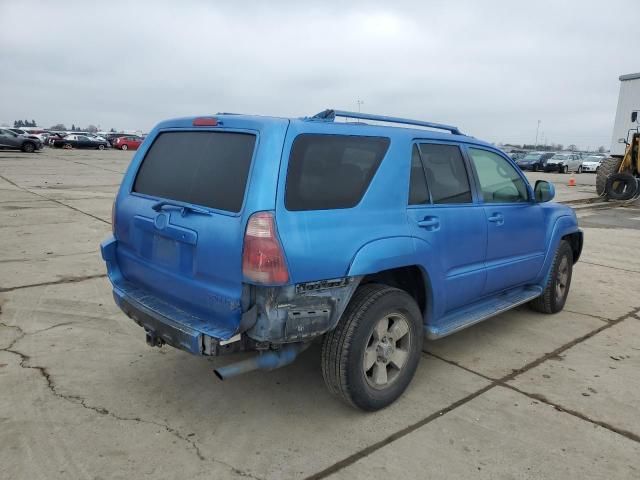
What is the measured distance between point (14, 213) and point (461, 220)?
372 inches

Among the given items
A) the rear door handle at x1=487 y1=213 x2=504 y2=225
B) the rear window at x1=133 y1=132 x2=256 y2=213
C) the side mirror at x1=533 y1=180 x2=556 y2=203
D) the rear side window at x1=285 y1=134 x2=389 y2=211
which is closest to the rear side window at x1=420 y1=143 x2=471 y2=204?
the rear door handle at x1=487 y1=213 x2=504 y2=225

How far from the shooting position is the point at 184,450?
2.76 m

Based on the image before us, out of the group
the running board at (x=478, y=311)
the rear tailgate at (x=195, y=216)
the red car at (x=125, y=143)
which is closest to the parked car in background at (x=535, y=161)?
the red car at (x=125, y=143)

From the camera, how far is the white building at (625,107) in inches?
656

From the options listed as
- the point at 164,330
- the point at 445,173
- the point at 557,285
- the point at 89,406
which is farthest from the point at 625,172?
the point at 89,406

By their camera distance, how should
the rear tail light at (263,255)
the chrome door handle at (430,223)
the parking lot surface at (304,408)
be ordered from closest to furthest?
the rear tail light at (263,255) < the parking lot surface at (304,408) < the chrome door handle at (430,223)

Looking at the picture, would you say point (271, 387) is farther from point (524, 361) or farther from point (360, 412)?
point (524, 361)

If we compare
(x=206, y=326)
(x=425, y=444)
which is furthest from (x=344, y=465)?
(x=206, y=326)

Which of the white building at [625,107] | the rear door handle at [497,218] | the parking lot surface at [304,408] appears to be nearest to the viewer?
the parking lot surface at [304,408]

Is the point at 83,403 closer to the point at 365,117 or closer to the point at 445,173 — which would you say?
the point at 365,117

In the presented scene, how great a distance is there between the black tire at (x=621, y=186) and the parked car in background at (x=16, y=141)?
33100mm

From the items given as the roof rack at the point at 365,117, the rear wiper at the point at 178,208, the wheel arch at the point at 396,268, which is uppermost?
the roof rack at the point at 365,117

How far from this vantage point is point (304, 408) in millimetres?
3248

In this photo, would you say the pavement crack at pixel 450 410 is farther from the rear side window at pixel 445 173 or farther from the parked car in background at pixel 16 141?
the parked car in background at pixel 16 141
